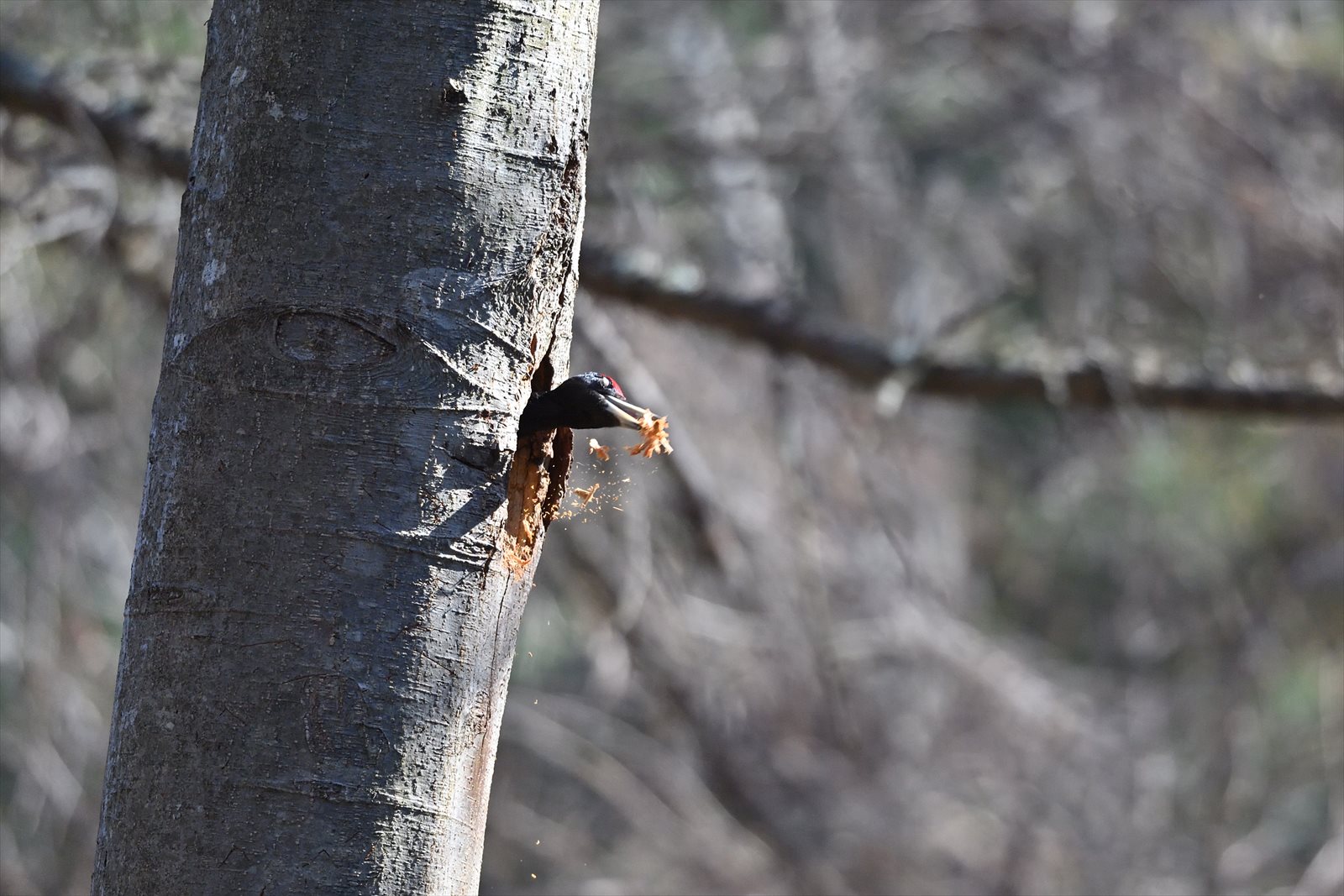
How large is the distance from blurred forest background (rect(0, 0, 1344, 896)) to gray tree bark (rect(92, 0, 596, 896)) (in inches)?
94.6

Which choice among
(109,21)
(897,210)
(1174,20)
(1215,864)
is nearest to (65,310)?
(109,21)

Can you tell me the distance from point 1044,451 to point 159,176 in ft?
20.6

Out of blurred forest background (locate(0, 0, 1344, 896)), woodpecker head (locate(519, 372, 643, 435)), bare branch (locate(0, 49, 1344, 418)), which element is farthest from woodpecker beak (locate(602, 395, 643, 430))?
blurred forest background (locate(0, 0, 1344, 896))

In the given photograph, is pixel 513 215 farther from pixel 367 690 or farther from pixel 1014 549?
pixel 1014 549

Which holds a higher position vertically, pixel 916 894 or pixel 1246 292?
pixel 1246 292

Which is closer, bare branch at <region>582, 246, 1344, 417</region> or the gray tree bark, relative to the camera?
the gray tree bark

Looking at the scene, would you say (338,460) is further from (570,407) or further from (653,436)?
(653,436)

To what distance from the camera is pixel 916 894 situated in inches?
223

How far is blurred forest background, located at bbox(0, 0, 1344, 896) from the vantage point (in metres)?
4.48

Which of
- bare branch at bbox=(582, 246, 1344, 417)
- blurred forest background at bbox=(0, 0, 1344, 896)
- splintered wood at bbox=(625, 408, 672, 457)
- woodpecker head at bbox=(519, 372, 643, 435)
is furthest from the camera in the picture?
blurred forest background at bbox=(0, 0, 1344, 896)

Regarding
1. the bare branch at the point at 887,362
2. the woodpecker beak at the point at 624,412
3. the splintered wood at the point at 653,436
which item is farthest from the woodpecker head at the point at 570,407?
the bare branch at the point at 887,362

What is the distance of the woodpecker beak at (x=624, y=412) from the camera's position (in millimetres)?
976

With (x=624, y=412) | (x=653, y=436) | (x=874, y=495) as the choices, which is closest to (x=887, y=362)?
(x=874, y=495)

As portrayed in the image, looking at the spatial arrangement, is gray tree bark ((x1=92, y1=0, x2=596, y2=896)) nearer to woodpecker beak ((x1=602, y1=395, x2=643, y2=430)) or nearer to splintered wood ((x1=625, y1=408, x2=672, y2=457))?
woodpecker beak ((x1=602, y1=395, x2=643, y2=430))
